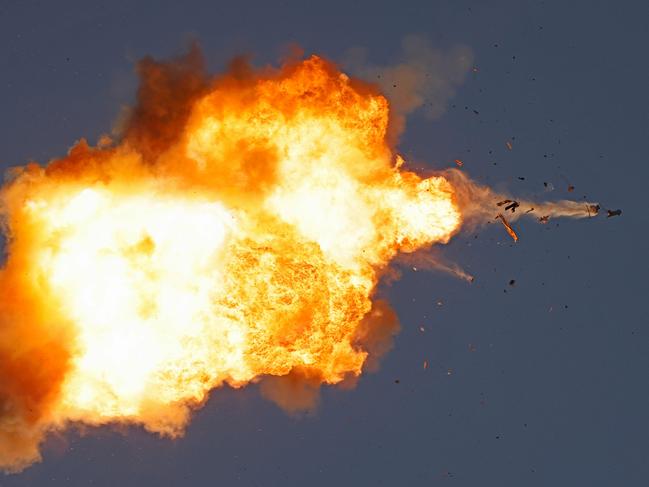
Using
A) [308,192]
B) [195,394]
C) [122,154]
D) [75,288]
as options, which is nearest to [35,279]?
[75,288]

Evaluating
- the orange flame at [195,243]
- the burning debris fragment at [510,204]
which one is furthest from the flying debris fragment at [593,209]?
the orange flame at [195,243]

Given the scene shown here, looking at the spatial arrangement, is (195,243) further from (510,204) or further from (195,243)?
(510,204)

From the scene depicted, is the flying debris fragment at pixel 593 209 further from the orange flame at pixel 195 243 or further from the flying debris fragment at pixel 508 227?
the orange flame at pixel 195 243

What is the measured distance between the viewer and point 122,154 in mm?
21891

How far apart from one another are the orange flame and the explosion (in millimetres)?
42

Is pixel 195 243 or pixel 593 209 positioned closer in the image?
pixel 195 243

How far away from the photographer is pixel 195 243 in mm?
21703

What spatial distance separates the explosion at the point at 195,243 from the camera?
21.5 m

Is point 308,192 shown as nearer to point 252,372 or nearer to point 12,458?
point 252,372

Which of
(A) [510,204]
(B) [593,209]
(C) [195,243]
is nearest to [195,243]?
(C) [195,243]

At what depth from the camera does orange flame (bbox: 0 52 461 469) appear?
21.5 meters

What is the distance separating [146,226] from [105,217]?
49.4 inches

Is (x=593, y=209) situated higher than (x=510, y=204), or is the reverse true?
(x=593, y=209)

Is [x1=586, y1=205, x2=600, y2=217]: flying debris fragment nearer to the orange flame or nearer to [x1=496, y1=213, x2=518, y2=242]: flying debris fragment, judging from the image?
[x1=496, y1=213, x2=518, y2=242]: flying debris fragment
